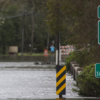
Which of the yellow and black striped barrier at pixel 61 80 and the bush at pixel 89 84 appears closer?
the yellow and black striped barrier at pixel 61 80

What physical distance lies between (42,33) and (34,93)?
69.4 m

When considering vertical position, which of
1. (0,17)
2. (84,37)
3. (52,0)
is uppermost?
(0,17)

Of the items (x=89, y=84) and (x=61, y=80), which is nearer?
(x=61, y=80)

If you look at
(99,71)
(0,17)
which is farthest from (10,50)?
(99,71)

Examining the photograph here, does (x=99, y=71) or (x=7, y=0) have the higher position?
(x=7, y=0)

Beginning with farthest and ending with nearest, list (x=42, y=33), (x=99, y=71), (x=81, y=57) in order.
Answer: (x=42, y=33) < (x=81, y=57) < (x=99, y=71)

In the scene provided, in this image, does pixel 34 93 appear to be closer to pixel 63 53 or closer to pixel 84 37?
pixel 84 37

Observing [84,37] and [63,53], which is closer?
[84,37]

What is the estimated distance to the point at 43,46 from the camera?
274 feet

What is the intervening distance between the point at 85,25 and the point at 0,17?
4948cm

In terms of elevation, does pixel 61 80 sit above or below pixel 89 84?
above

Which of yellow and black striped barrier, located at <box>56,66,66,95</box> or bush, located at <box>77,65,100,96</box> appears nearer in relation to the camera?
yellow and black striped barrier, located at <box>56,66,66,95</box>

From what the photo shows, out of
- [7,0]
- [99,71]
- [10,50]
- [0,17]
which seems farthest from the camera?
[10,50]

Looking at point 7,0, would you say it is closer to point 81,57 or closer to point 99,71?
point 81,57
